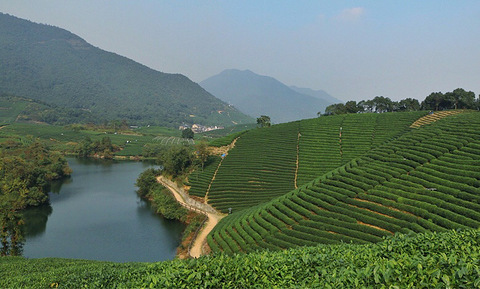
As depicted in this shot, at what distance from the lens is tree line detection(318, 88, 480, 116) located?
5338 centimetres

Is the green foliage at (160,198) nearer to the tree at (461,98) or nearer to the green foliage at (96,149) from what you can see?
the green foliage at (96,149)

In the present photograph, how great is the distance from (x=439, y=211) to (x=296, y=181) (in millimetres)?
21026

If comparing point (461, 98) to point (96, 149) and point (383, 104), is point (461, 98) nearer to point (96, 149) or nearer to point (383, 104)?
point (383, 104)

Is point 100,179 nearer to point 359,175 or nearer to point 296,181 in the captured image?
point 296,181

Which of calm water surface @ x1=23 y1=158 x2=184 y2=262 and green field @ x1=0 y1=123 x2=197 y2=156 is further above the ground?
green field @ x1=0 y1=123 x2=197 y2=156

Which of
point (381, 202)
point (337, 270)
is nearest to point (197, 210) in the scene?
point (381, 202)

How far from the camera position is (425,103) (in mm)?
59781

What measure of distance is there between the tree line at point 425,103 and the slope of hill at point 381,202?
99.1 ft

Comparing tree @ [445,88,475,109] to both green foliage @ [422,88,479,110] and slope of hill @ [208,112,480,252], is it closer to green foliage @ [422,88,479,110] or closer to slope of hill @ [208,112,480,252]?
green foliage @ [422,88,479,110]

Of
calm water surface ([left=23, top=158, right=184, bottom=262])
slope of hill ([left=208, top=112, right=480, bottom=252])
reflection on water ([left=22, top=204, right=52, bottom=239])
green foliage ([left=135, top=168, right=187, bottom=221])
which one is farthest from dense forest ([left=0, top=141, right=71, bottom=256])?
slope of hill ([left=208, top=112, right=480, bottom=252])

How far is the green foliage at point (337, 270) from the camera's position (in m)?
6.04

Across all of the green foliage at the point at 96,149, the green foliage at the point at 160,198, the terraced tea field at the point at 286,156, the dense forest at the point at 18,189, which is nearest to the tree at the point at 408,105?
the terraced tea field at the point at 286,156

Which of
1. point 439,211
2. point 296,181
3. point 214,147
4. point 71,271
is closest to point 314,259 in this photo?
point 71,271

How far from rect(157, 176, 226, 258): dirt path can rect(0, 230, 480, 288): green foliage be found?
1698cm
